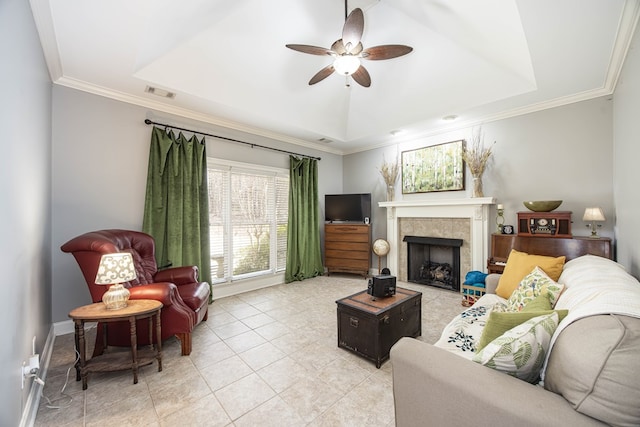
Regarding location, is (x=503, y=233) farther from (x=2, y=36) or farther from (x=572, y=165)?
(x=2, y=36)

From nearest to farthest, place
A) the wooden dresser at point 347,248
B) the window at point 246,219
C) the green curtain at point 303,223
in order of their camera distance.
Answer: the window at point 246,219 < the green curtain at point 303,223 < the wooden dresser at point 347,248

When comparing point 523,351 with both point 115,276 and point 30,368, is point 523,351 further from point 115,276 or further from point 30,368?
point 30,368

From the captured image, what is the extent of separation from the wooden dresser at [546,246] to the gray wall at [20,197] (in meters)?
4.31

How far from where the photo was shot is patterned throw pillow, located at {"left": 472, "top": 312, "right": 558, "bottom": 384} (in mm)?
1005

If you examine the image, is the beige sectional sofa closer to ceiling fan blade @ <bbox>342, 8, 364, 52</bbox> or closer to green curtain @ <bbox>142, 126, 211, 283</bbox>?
ceiling fan blade @ <bbox>342, 8, 364, 52</bbox>

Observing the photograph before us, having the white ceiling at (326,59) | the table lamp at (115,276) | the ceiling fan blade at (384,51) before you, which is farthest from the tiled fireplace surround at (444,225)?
the table lamp at (115,276)

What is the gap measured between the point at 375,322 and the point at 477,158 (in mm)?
3079

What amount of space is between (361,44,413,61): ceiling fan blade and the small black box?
2.12 metres

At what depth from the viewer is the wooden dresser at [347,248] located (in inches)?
193

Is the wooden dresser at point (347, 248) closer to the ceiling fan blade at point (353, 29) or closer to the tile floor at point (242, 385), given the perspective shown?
the tile floor at point (242, 385)

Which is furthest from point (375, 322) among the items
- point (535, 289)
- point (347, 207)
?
point (347, 207)

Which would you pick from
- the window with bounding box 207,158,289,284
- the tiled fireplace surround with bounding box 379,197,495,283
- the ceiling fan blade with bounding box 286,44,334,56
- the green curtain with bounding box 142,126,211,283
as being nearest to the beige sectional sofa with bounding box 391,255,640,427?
the ceiling fan blade with bounding box 286,44,334,56

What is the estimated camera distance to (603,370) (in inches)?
30.9

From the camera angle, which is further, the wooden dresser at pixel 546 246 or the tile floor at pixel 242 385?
the wooden dresser at pixel 546 246
